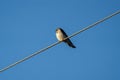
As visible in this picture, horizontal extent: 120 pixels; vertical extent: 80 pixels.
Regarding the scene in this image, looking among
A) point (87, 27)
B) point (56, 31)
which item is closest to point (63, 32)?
point (56, 31)

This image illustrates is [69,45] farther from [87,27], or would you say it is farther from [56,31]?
[87,27]

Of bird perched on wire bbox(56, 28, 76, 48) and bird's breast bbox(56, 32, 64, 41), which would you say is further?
bird's breast bbox(56, 32, 64, 41)

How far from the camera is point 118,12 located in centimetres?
841

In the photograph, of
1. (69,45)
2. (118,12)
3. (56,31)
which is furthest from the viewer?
(56,31)

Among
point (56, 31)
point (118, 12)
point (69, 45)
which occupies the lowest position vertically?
point (118, 12)

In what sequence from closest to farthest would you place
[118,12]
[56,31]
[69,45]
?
[118,12], [69,45], [56,31]

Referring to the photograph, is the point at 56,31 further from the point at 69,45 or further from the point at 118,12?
the point at 118,12

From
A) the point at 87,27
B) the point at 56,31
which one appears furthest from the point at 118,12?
the point at 56,31

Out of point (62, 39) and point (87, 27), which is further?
point (62, 39)

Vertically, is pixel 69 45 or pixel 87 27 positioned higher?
pixel 69 45

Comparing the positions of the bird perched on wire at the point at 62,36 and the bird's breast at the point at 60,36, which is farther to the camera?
the bird's breast at the point at 60,36

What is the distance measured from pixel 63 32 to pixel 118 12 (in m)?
5.59

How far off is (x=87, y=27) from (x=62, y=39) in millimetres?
4421

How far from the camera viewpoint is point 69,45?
13.2 metres
